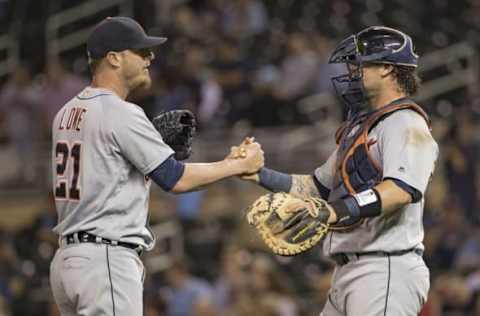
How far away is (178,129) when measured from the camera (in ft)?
20.2

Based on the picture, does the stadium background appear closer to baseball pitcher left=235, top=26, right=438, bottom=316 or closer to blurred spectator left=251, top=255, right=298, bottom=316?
blurred spectator left=251, top=255, right=298, bottom=316

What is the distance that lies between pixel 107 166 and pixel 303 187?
1169mm

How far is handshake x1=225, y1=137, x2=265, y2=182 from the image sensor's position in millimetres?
5961

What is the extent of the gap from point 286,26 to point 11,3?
3.68 meters

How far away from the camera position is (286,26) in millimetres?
14688

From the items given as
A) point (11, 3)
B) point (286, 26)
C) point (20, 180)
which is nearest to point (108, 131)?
point (20, 180)

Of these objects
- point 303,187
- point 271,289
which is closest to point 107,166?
point 303,187

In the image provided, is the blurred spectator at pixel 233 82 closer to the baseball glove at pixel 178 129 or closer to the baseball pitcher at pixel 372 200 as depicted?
the baseball glove at pixel 178 129

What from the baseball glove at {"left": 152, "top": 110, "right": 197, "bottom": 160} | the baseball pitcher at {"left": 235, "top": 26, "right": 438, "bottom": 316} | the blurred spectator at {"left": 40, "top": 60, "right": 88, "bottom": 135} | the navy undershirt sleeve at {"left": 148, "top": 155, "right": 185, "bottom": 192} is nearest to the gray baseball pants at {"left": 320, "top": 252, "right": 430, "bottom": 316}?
the baseball pitcher at {"left": 235, "top": 26, "right": 438, "bottom": 316}

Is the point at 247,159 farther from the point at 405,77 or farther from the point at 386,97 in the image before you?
the point at 405,77

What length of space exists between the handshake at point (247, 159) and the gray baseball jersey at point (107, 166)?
403mm

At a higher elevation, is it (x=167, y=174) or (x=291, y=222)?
(x=167, y=174)

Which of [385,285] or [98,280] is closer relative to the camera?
[98,280]

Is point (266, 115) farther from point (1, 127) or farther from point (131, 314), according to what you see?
point (131, 314)
